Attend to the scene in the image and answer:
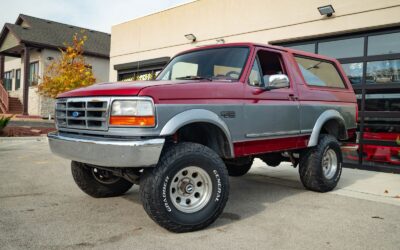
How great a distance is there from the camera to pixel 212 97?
3.94 m

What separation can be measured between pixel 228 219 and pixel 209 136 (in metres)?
0.96

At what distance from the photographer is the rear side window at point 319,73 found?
5.54 meters

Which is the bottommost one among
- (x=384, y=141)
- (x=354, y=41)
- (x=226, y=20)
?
(x=384, y=141)

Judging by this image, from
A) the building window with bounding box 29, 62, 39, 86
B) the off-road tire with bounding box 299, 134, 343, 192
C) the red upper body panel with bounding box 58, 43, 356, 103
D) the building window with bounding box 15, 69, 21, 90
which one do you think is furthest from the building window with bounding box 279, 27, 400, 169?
the building window with bounding box 15, 69, 21, 90

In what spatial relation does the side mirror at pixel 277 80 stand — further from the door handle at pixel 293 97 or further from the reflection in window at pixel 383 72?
the reflection in window at pixel 383 72

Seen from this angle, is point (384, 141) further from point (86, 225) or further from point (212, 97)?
point (86, 225)

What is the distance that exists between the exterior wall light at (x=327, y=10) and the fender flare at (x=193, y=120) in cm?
616

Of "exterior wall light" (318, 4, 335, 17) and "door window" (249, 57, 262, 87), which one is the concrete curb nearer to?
"exterior wall light" (318, 4, 335, 17)

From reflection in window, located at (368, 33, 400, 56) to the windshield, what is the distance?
15.9 ft

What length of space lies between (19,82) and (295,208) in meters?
27.8

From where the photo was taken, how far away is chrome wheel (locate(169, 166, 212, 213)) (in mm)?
3688

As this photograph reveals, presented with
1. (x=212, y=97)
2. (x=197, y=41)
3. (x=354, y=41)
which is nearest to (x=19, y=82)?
(x=197, y=41)

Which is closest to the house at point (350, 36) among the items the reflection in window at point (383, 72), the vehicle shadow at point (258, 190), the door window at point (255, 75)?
the reflection in window at point (383, 72)

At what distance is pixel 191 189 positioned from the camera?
3.79m
